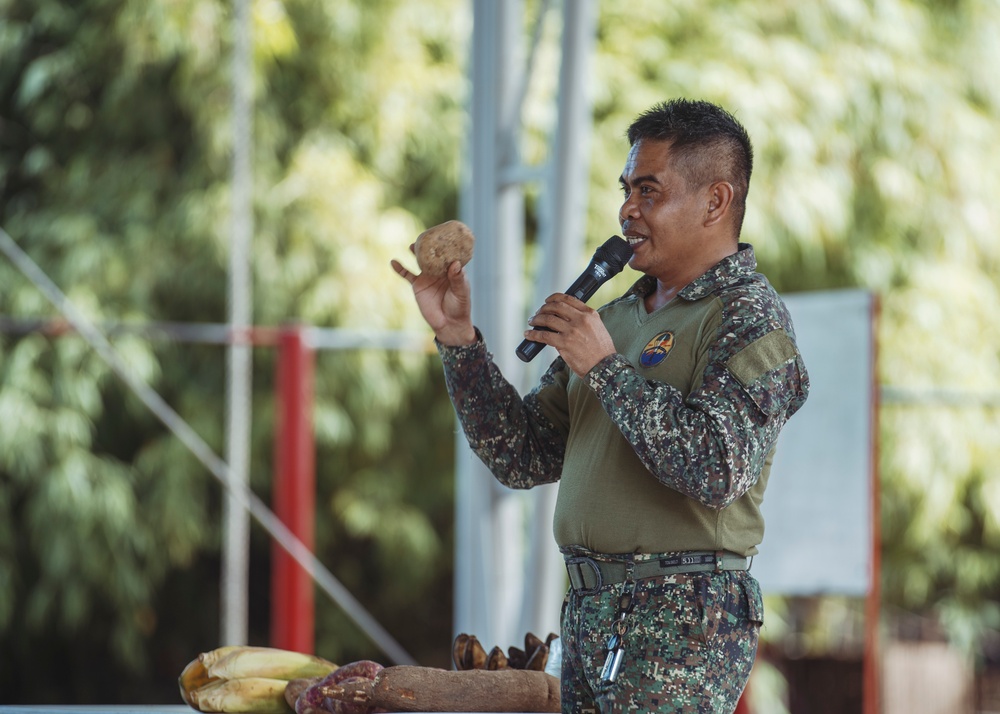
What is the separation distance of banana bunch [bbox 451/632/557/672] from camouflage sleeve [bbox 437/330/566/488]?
1.13 feet

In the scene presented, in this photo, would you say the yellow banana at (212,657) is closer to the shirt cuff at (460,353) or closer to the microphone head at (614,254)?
the shirt cuff at (460,353)

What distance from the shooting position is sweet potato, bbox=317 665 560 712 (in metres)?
2.16

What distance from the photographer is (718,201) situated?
2.01 metres

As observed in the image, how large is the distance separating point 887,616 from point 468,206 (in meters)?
4.45

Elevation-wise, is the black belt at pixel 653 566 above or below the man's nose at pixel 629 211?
below

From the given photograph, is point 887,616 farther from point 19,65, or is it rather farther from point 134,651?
point 19,65

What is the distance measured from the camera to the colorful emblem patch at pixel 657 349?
1965 millimetres

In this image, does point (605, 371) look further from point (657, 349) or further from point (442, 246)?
point (442, 246)

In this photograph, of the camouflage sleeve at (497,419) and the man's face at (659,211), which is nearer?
the man's face at (659,211)

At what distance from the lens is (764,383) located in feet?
6.05

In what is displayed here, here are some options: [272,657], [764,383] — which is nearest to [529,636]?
[272,657]

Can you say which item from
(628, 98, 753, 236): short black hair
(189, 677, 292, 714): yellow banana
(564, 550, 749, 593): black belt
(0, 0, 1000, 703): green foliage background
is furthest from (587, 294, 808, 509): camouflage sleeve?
(0, 0, 1000, 703): green foliage background

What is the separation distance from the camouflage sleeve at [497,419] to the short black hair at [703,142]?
42 cm

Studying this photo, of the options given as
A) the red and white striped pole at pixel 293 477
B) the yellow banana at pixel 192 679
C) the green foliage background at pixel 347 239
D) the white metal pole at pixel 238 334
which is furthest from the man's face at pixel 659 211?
the green foliage background at pixel 347 239
